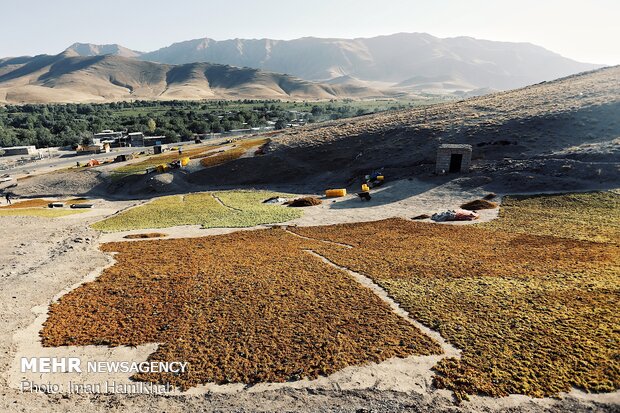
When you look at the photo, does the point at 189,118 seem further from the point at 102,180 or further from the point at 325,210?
the point at 325,210

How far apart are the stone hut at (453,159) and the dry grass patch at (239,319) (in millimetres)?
36474

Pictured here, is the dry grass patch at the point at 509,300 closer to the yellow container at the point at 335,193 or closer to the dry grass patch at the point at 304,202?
the dry grass patch at the point at 304,202

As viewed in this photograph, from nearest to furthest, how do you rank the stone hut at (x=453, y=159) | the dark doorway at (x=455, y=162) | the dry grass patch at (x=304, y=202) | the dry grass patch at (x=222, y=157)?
1. the dry grass patch at (x=304, y=202)
2. the stone hut at (x=453, y=159)
3. the dark doorway at (x=455, y=162)
4. the dry grass patch at (x=222, y=157)

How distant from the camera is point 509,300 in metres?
20.9

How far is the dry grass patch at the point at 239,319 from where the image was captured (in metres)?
16.6

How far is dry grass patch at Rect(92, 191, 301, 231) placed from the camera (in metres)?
45.5

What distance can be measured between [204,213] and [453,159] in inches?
1540

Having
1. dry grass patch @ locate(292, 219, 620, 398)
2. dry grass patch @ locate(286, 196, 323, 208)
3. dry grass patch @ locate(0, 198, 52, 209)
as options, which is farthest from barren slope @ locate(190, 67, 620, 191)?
dry grass patch @ locate(0, 198, 52, 209)

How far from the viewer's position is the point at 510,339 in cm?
1744

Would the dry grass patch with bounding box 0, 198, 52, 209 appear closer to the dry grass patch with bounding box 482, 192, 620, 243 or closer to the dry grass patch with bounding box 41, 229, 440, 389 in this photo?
the dry grass patch with bounding box 41, 229, 440, 389

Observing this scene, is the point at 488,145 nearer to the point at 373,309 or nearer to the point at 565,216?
the point at 565,216

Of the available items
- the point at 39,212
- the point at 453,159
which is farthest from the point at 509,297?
the point at 39,212

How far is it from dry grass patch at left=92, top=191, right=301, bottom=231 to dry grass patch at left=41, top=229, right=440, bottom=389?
636 inches

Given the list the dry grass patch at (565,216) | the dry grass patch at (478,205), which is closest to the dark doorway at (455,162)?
the dry grass patch at (565,216)
